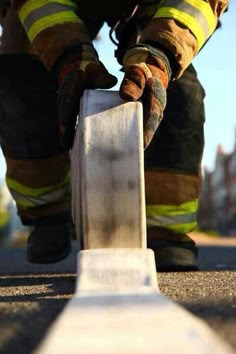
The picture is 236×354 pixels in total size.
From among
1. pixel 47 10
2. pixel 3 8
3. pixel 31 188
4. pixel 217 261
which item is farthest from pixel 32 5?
pixel 217 261

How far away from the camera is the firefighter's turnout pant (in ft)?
7.38

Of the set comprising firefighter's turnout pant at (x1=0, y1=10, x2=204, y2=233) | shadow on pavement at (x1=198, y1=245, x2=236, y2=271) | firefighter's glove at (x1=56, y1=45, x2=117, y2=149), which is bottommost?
shadow on pavement at (x1=198, y1=245, x2=236, y2=271)

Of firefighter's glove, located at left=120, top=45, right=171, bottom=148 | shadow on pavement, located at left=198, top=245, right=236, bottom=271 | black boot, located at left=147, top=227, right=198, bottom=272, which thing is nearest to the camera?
firefighter's glove, located at left=120, top=45, right=171, bottom=148

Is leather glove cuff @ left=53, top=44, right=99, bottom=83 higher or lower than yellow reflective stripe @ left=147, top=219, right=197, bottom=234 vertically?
higher

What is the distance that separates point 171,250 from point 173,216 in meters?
0.13

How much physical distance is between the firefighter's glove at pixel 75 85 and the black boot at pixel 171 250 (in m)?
0.54

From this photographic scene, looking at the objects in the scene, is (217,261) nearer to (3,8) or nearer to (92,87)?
(3,8)

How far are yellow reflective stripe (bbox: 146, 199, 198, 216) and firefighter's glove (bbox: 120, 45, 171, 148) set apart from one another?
0.54m

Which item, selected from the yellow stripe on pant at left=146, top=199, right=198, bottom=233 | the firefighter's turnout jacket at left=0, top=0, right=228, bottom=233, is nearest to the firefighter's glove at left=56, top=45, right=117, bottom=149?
the firefighter's turnout jacket at left=0, top=0, right=228, bottom=233

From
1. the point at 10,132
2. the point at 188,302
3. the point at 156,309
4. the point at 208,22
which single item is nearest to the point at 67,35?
the point at 208,22

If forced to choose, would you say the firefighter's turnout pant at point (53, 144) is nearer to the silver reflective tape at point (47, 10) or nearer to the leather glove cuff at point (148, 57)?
the silver reflective tape at point (47, 10)

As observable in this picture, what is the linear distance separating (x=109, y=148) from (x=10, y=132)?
2.90 ft

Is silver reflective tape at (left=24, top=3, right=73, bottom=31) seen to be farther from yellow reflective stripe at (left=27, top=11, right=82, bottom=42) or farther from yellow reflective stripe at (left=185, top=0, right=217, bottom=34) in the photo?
yellow reflective stripe at (left=185, top=0, right=217, bottom=34)

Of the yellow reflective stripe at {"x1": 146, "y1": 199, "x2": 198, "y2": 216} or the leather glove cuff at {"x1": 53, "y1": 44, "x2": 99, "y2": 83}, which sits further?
the yellow reflective stripe at {"x1": 146, "y1": 199, "x2": 198, "y2": 216}
